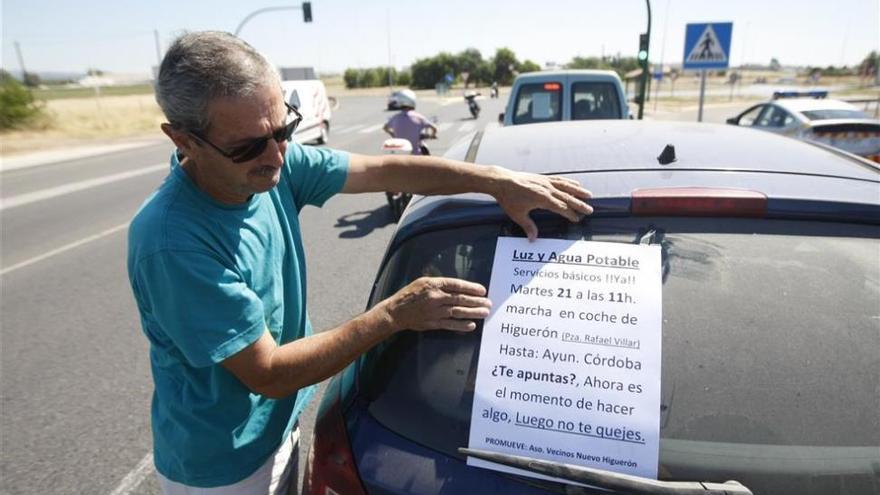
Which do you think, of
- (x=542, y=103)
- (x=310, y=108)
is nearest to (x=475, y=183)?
(x=542, y=103)

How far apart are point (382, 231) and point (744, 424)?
6428 millimetres

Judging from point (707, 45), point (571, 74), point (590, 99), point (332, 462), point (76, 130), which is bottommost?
point (76, 130)

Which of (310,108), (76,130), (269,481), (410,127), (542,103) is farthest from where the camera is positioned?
(76,130)

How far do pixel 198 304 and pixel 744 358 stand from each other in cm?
125

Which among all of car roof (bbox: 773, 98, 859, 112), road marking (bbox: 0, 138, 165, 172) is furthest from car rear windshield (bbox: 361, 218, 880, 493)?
road marking (bbox: 0, 138, 165, 172)

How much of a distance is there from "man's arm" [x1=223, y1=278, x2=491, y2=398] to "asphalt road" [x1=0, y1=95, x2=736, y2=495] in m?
1.84

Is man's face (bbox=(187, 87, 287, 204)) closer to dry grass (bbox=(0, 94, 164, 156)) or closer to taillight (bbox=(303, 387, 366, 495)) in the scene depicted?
taillight (bbox=(303, 387, 366, 495))

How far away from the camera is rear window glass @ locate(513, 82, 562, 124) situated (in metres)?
8.91

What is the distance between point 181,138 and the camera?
1.32m

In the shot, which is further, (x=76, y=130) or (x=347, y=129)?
(x=76, y=130)

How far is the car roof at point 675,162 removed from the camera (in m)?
1.38

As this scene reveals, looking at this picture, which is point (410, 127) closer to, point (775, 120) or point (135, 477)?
point (135, 477)

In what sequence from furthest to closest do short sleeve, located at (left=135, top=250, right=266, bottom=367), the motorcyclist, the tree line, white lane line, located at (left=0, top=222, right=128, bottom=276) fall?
the tree line
the motorcyclist
white lane line, located at (left=0, top=222, right=128, bottom=276)
short sleeve, located at (left=135, top=250, right=266, bottom=367)

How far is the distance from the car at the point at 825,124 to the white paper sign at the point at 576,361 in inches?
402
